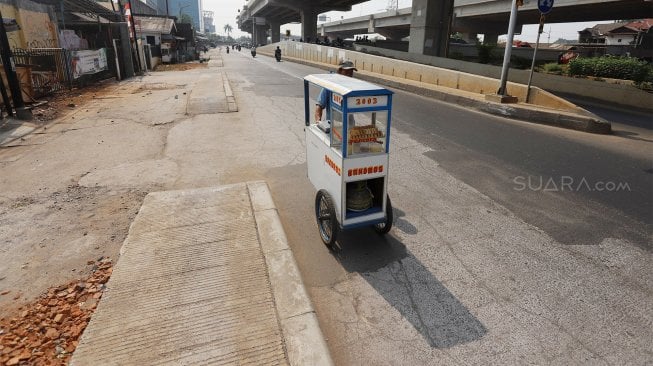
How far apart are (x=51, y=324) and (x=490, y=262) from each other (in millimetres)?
4639

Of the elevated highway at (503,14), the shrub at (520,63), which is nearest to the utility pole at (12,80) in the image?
the shrub at (520,63)

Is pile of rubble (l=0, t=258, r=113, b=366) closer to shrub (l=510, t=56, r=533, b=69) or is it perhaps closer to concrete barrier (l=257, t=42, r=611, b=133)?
concrete barrier (l=257, t=42, r=611, b=133)

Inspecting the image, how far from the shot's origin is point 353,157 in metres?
4.09

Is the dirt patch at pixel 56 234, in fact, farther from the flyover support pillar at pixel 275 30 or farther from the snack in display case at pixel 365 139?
the flyover support pillar at pixel 275 30

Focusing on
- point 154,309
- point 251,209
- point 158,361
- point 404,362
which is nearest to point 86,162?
point 251,209

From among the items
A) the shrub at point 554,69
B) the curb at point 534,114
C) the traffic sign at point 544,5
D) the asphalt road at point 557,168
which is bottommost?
the asphalt road at point 557,168

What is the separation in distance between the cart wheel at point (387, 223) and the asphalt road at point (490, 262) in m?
0.20

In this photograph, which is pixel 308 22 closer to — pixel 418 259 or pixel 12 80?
pixel 12 80

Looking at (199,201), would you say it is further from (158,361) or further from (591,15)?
(591,15)

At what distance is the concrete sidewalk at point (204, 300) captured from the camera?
9.81 ft

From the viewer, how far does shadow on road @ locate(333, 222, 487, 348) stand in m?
3.37

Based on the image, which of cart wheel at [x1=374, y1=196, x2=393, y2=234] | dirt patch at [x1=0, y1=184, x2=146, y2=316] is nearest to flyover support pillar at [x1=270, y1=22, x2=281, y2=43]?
dirt patch at [x1=0, y1=184, x2=146, y2=316]

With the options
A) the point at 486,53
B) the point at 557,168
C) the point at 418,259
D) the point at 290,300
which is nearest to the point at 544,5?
the point at 557,168

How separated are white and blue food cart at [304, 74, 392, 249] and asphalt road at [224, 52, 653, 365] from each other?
0.49 meters
